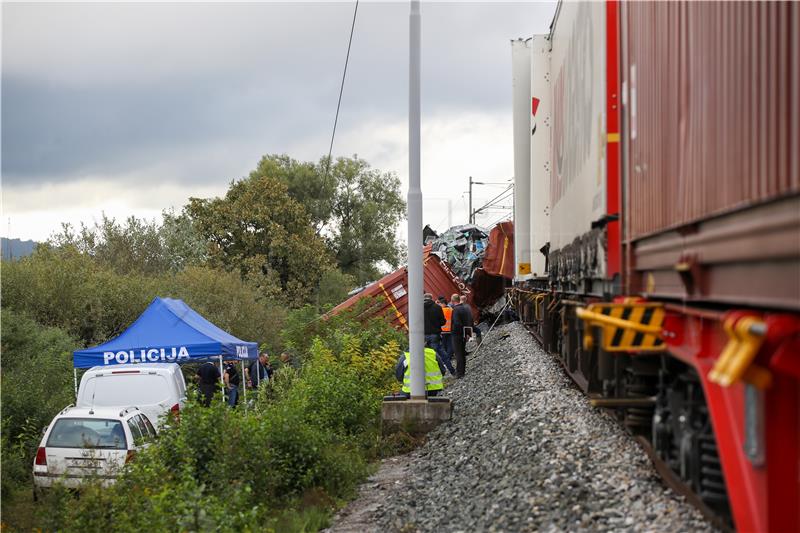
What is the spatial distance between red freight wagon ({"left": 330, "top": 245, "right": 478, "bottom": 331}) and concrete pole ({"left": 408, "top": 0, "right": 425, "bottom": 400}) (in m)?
12.9

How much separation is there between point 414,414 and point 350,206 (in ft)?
186

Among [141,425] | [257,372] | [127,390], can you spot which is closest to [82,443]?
[141,425]

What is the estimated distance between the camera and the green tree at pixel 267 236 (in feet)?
167

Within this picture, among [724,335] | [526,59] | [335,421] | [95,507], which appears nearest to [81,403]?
[335,421]

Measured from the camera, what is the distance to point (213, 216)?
5150 centimetres

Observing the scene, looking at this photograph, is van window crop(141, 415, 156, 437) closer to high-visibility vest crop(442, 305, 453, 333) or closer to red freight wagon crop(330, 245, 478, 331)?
high-visibility vest crop(442, 305, 453, 333)

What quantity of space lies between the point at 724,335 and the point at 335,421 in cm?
1055

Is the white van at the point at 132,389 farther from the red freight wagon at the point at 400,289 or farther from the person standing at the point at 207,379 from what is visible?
the red freight wagon at the point at 400,289

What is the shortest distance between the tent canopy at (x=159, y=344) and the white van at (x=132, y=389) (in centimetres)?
100

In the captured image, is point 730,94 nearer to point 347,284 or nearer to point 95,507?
point 95,507

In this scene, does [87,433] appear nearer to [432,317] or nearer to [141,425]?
[141,425]

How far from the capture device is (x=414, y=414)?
42.8 feet

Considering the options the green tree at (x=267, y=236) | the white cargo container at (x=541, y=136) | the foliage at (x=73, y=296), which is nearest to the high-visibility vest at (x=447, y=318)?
the white cargo container at (x=541, y=136)

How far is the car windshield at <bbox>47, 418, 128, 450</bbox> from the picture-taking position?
12.7 metres
